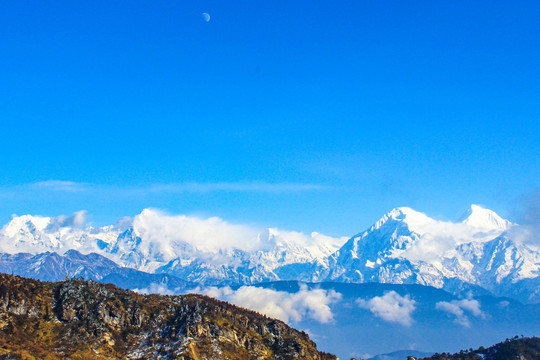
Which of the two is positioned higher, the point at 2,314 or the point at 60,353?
the point at 2,314

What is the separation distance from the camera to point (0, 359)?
16650cm

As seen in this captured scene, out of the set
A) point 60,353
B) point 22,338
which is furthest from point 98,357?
point 22,338

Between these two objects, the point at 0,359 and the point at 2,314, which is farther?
the point at 2,314

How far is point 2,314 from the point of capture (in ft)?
651

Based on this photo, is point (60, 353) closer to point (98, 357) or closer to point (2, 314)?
point (98, 357)

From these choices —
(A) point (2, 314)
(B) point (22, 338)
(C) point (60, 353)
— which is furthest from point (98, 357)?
(A) point (2, 314)

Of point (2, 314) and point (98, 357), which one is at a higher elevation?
point (2, 314)

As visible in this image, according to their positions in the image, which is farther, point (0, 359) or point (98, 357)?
point (98, 357)

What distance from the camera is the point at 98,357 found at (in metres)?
199

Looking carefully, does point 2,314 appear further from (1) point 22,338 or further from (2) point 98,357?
(2) point 98,357

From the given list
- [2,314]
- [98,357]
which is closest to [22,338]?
[2,314]

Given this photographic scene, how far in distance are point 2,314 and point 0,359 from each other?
121ft

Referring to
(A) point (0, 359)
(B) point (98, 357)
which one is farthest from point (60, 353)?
(A) point (0, 359)

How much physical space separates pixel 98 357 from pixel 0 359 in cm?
4115
